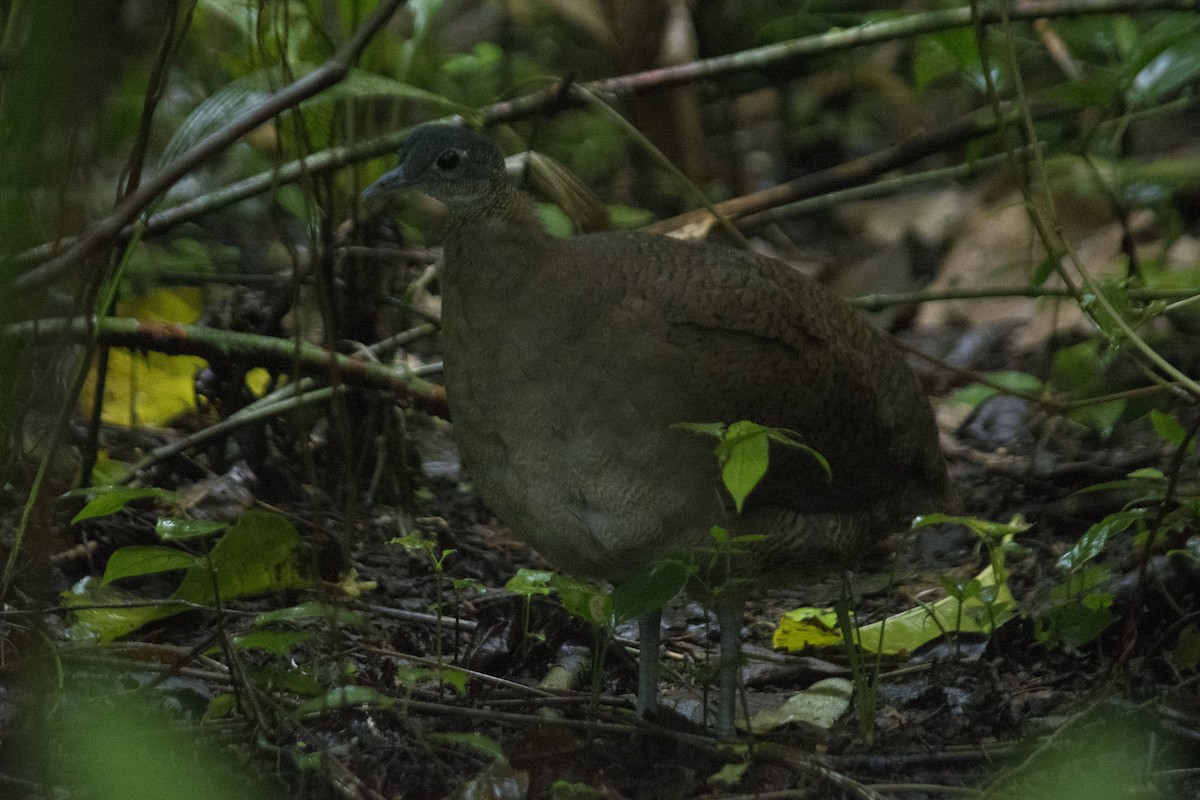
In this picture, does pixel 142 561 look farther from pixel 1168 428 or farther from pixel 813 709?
pixel 1168 428

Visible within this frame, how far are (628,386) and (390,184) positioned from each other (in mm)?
765

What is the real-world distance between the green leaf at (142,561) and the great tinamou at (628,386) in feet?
2.29

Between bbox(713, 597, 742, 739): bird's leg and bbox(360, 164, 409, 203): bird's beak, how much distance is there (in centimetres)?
118

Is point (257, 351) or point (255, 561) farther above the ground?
point (257, 351)

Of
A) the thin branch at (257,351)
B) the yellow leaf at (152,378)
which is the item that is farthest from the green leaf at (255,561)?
the yellow leaf at (152,378)

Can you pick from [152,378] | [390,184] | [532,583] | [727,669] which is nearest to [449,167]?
[390,184]

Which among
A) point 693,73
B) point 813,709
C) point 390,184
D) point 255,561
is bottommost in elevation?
point 813,709

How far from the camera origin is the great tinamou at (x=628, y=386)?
2.96 meters

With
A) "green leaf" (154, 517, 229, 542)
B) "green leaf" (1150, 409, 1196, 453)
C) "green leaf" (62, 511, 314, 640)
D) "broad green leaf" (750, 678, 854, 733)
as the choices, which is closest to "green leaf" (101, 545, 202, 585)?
"green leaf" (154, 517, 229, 542)

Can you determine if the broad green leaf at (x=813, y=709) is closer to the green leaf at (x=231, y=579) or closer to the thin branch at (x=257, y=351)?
the green leaf at (x=231, y=579)

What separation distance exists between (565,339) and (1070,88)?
1.95 m

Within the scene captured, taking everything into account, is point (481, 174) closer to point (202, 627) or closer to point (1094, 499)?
point (202, 627)

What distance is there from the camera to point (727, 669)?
3.01m

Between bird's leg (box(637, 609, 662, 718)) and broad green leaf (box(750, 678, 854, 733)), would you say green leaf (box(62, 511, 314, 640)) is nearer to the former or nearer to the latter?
bird's leg (box(637, 609, 662, 718))
